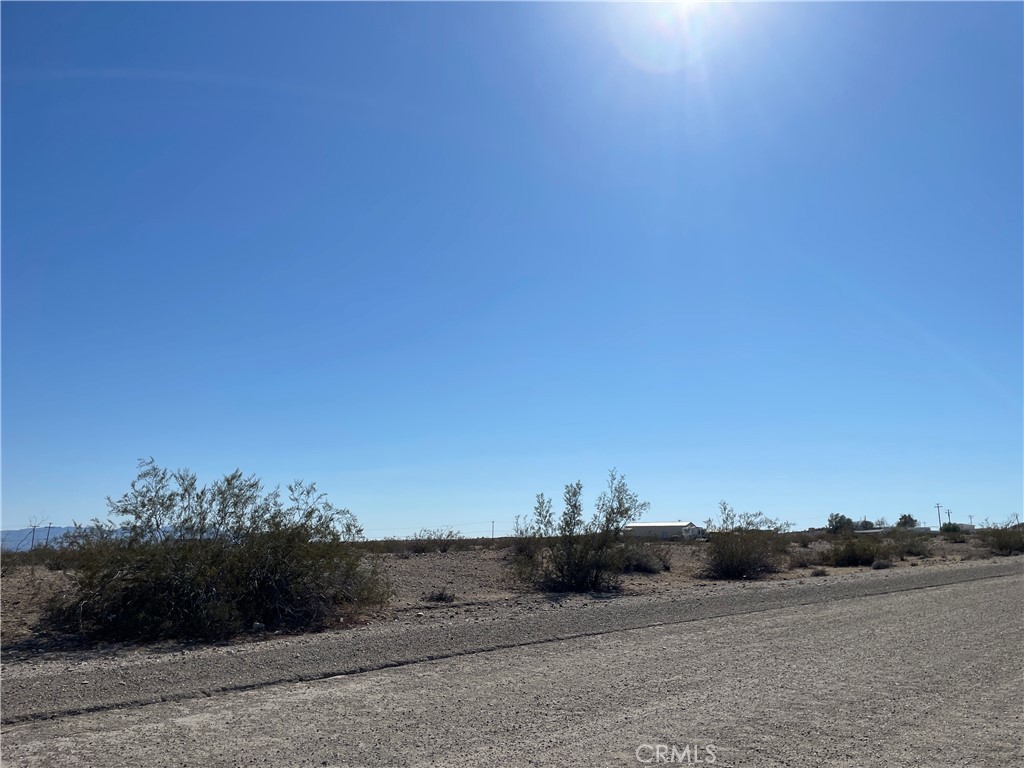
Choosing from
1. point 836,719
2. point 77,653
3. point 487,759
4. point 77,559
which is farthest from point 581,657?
point 77,559

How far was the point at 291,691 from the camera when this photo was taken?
9.74 meters

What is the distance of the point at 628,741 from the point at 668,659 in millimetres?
4409

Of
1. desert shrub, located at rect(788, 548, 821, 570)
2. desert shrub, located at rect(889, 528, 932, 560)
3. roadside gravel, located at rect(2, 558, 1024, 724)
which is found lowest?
roadside gravel, located at rect(2, 558, 1024, 724)

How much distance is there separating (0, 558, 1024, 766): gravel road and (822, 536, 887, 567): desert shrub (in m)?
24.4

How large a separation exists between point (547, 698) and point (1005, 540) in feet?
154

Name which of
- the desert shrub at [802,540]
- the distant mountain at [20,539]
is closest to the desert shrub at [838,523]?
the desert shrub at [802,540]

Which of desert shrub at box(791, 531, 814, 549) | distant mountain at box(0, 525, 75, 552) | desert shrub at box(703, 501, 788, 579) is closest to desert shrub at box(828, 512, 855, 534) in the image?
desert shrub at box(791, 531, 814, 549)

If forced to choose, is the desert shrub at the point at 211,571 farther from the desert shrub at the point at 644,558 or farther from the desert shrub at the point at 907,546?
the desert shrub at the point at 907,546

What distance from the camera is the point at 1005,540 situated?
46.2m

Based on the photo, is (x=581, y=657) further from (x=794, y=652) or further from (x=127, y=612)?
(x=127, y=612)

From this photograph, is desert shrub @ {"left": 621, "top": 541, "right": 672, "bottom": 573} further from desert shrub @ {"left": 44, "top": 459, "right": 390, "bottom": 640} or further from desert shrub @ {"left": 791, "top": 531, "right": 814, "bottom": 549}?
desert shrub @ {"left": 791, "top": 531, "right": 814, "bottom": 549}

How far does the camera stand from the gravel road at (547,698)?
7312 millimetres

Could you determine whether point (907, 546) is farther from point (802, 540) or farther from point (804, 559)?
point (804, 559)

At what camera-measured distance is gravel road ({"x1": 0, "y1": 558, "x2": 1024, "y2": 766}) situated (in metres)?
7.31
